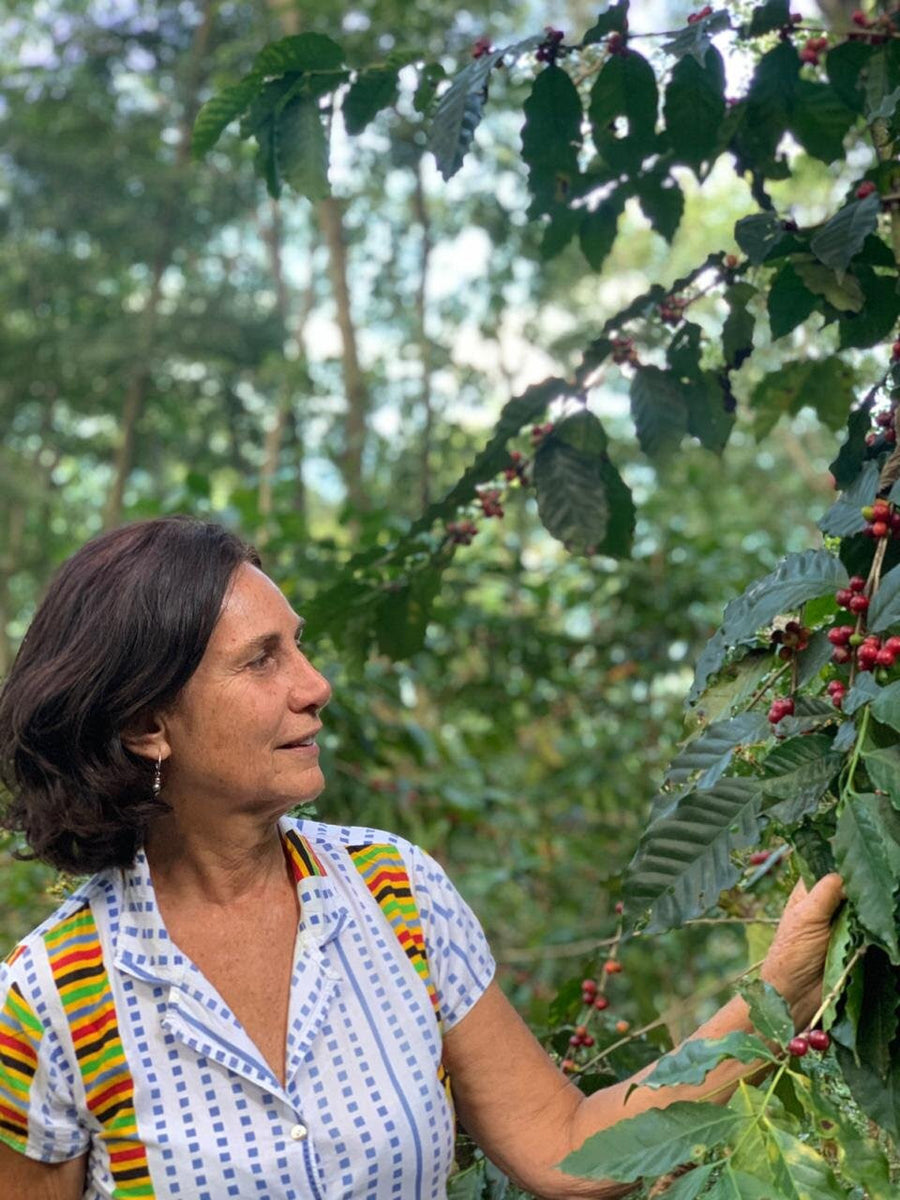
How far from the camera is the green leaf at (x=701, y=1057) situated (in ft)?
3.57

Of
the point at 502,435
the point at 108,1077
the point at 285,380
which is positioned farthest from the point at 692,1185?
the point at 285,380

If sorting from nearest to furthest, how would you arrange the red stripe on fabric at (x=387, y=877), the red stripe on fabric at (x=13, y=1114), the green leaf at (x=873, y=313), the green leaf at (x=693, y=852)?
the green leaf at (x=693, y=852) → the red stripe on fabric at (x=13, y=1114) → the red stripe on fabric at (x=387, y=877) → the green leaf at (x=873, y=313)

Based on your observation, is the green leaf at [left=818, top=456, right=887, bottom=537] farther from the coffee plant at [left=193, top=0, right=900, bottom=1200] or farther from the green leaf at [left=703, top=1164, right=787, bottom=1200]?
the green leaf at [left=703, top=1164, right=787, bottom=1200]

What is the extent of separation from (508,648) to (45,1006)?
3284 mm

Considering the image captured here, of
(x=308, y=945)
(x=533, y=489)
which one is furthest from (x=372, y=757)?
(x=308, y=945)

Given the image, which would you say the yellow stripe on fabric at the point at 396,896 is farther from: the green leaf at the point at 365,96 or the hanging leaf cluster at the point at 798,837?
the green leaf at the point at 365,96

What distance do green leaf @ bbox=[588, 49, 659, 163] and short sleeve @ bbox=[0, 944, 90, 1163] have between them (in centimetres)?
125

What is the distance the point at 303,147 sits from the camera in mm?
1928

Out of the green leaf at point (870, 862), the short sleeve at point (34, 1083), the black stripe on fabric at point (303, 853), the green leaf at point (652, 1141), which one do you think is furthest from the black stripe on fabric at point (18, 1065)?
the green leaf at point (870, 862)

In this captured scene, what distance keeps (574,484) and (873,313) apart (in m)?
0.43

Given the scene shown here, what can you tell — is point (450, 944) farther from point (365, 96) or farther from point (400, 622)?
point (365, 96)

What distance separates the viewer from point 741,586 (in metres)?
4.39

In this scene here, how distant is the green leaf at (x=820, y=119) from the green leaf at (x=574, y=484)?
483 millimetres

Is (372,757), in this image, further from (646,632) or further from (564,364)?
(564,364)
